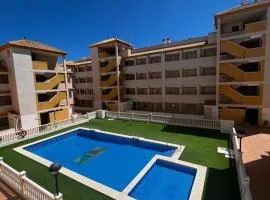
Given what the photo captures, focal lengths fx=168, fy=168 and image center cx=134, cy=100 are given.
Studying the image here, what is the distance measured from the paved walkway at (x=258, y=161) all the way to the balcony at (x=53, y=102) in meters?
26.4

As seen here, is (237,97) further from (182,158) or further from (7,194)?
(7,194)

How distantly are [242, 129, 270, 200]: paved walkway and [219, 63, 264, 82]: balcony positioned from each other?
249 inches

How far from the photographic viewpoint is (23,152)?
49.6 ft

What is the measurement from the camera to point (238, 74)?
2142cm

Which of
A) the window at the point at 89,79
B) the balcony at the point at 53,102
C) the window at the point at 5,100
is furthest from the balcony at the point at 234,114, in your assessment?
the window at the point at 5,100

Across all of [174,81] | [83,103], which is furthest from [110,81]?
[83,103]

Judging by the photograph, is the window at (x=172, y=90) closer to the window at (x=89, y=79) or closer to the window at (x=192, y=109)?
the window at (x=192, y=109)

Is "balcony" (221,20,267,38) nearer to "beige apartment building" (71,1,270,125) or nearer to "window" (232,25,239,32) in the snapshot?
"beige apartment building" (71,1,270,125)

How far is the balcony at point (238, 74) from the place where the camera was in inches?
806

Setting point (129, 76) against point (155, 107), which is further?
point (129, 76)

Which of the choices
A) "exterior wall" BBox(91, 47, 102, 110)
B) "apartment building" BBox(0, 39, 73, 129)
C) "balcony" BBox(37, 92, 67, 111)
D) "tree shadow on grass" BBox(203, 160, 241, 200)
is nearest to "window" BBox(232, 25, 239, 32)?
"tree shadow on grass" BBox(203, 160, 241, 200)

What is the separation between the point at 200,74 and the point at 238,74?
5698mm

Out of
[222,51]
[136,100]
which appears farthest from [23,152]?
[222,51]

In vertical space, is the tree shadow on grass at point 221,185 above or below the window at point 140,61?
below
